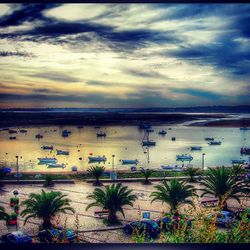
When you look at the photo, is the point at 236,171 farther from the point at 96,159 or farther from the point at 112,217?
the point at 96,159

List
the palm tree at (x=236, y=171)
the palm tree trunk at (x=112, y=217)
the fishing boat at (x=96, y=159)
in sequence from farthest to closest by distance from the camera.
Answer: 1. the fishing boat at (x=96, y=159)
2. the palm tree trunk at (x=112, y=217)
3. the palm tree at (x=236, y=171)

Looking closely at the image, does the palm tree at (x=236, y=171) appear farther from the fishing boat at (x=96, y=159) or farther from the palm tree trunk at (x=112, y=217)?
the fishing boat at (x=96, y=159)

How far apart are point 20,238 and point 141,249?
459 cm

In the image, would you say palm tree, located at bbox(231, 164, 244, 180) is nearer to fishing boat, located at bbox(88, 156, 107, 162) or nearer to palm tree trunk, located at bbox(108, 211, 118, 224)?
palm tree trunk, located at bbox(108, 211, 118, 224)

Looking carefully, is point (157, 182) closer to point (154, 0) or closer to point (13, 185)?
point (13, 185)

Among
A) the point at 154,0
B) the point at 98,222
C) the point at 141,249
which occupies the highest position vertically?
the point at 154,0

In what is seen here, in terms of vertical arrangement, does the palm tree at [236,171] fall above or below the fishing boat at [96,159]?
above

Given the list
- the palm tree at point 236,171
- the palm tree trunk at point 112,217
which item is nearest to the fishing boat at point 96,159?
the palm tree at point 236,171

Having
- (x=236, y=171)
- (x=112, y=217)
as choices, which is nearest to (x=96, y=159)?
(x=112, y=217)

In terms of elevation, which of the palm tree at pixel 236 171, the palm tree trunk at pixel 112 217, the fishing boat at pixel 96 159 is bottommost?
the palm tree trunk at pixel 112 217

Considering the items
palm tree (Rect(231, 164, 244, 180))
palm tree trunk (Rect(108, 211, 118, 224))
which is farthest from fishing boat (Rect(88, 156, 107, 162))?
palm tree trunk (Rect(108, 211, 118, 224))

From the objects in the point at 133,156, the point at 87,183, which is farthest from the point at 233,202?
the point at 133,156

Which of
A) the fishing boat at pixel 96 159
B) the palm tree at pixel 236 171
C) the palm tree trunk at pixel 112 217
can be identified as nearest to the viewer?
the palm tree at pixel 236 171

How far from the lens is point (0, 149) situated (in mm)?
39156
